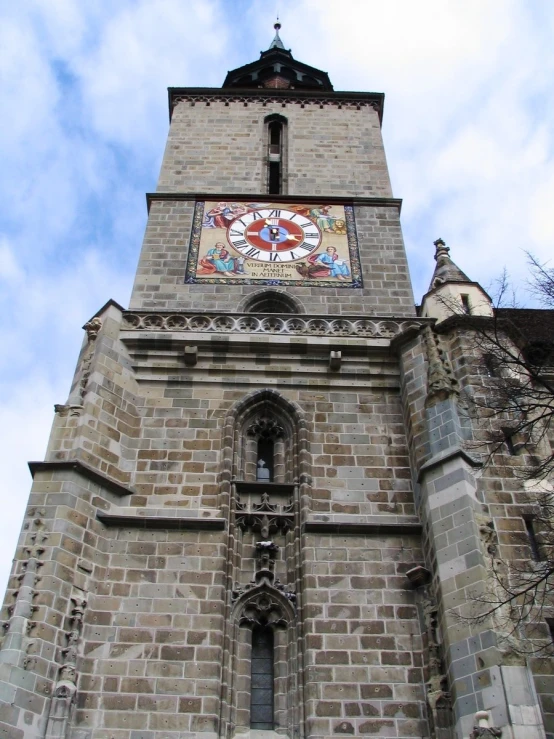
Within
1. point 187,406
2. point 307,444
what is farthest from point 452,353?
point 187,406

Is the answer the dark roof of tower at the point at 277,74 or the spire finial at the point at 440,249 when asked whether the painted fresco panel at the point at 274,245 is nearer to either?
the spire finial at the point at 440,249

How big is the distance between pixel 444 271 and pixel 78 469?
770cm

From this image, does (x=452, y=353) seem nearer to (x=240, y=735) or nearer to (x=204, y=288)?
(x=204, y=288)

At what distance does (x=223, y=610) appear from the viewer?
12.4m

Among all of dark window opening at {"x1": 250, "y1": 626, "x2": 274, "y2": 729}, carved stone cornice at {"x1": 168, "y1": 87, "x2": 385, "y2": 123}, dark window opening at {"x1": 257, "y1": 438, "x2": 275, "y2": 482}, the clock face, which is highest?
carved stone cornice at {"x1": 168, "y1": 87, "x2": 385, "y2": 123}

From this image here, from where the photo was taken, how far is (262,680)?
481 inches

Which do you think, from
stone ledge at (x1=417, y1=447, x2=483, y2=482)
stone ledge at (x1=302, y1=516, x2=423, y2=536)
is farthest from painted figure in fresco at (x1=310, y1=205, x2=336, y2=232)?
stone ledge at (x1=302, y1=516, x2=423, y2=536)

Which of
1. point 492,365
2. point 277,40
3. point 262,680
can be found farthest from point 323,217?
point 277,40

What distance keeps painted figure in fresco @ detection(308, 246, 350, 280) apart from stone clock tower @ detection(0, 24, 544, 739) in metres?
0.06

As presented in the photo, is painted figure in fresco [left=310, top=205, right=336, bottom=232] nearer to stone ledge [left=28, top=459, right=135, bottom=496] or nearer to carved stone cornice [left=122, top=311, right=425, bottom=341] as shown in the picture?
carved stone cornice [left=122, top=311, right=425, bottom=341]

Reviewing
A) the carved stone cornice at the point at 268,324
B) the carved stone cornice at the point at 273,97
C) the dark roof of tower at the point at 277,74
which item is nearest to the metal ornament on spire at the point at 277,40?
the dark roof of tower at the point at 277,74

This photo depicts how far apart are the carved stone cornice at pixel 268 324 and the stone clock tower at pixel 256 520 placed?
4 centimetres

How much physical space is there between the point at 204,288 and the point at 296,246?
7.70 feet

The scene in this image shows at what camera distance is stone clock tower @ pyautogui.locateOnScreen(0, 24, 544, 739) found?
444 inches
